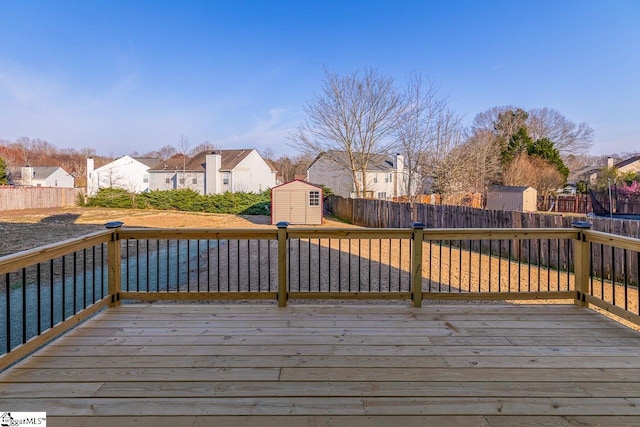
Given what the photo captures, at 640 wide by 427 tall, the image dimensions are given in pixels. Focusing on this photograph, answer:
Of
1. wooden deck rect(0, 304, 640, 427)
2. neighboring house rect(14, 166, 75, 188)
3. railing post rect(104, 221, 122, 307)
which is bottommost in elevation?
wooden deck rect(0, 304, 640, 427)

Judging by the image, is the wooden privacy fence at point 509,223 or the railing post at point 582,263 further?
the wooden privacy fence at point 509,223

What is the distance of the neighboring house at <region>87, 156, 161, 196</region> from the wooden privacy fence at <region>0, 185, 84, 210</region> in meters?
3.70

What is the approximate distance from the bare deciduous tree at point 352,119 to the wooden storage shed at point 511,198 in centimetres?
691

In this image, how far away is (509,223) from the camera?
9.52m

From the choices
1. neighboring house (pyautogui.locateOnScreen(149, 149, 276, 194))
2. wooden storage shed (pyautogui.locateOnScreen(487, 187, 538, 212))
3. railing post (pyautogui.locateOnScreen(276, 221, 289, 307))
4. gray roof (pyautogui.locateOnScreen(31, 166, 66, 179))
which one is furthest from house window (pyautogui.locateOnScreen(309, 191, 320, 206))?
gray roof (pyautogui.locateOnScreen(31, 166, 66, 179))

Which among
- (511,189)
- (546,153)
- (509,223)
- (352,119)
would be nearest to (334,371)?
(509,223)

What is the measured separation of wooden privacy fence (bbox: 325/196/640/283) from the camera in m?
6.81

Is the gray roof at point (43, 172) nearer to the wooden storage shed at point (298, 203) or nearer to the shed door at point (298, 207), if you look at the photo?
the wooden storage shed at point (298, 203)

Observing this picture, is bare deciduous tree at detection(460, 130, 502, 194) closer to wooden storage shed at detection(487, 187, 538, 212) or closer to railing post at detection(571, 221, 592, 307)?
wooden storage shed at detection(487, 187, 538, 212)

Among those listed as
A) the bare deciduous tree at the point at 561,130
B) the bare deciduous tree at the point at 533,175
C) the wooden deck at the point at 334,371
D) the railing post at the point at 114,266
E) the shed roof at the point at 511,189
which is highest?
the bare deciduous tree at the point at 561,130

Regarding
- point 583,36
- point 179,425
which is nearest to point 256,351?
point 179,425

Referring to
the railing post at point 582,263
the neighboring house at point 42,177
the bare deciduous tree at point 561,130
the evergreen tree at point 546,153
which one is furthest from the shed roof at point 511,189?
the neighboring house at point 42,177

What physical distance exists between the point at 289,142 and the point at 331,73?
4.59 m

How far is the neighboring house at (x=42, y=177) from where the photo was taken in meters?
39.0
